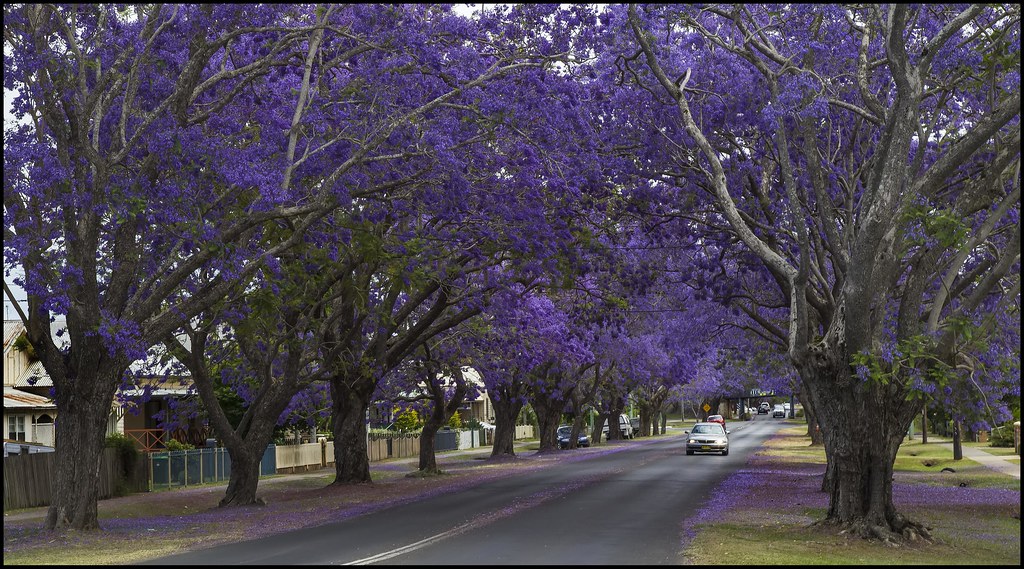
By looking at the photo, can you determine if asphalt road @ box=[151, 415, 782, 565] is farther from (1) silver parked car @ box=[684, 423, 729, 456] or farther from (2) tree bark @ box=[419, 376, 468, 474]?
(1) silver parked car @ box=[684, 423, 729, 456]

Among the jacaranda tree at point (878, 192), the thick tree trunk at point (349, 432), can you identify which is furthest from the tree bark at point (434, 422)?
the jacaranda tree at point (878, 192)

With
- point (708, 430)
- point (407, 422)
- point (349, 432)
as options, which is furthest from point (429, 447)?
point (407, 422)

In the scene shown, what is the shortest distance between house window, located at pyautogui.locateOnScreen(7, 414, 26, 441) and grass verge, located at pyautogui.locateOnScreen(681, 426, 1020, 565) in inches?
1018

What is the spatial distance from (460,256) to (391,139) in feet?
21.0

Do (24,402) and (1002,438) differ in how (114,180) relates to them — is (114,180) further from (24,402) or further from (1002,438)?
(1002,438)

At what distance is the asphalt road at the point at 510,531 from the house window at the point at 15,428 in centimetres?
1996

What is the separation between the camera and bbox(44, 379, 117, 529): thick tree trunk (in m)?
18.2

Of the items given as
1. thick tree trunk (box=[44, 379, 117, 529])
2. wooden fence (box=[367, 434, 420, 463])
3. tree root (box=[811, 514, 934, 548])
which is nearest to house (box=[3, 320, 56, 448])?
thick tree trunk (box=[44, 379, 117, 529])

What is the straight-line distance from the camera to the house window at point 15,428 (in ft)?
126

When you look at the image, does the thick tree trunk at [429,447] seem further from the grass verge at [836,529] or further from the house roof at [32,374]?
the house roof at [32,374]

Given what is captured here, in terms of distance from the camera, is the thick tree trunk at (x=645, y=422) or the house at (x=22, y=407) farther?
the thick tree trunk at (x=645, y=422)

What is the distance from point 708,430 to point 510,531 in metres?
33.0

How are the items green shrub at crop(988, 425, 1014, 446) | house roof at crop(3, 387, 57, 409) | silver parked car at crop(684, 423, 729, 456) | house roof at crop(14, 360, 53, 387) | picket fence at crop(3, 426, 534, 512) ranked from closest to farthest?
picket fence at crop(3, 426, 534, 512), house roof at crop(3, 387, 57, 409), house roof at crop(14, 360, 53, 387), green shrub at crop(988, 425, 1014, 446), silver parked car at crop(684, 423, 729, 456)

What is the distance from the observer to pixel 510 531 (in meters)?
16.7
